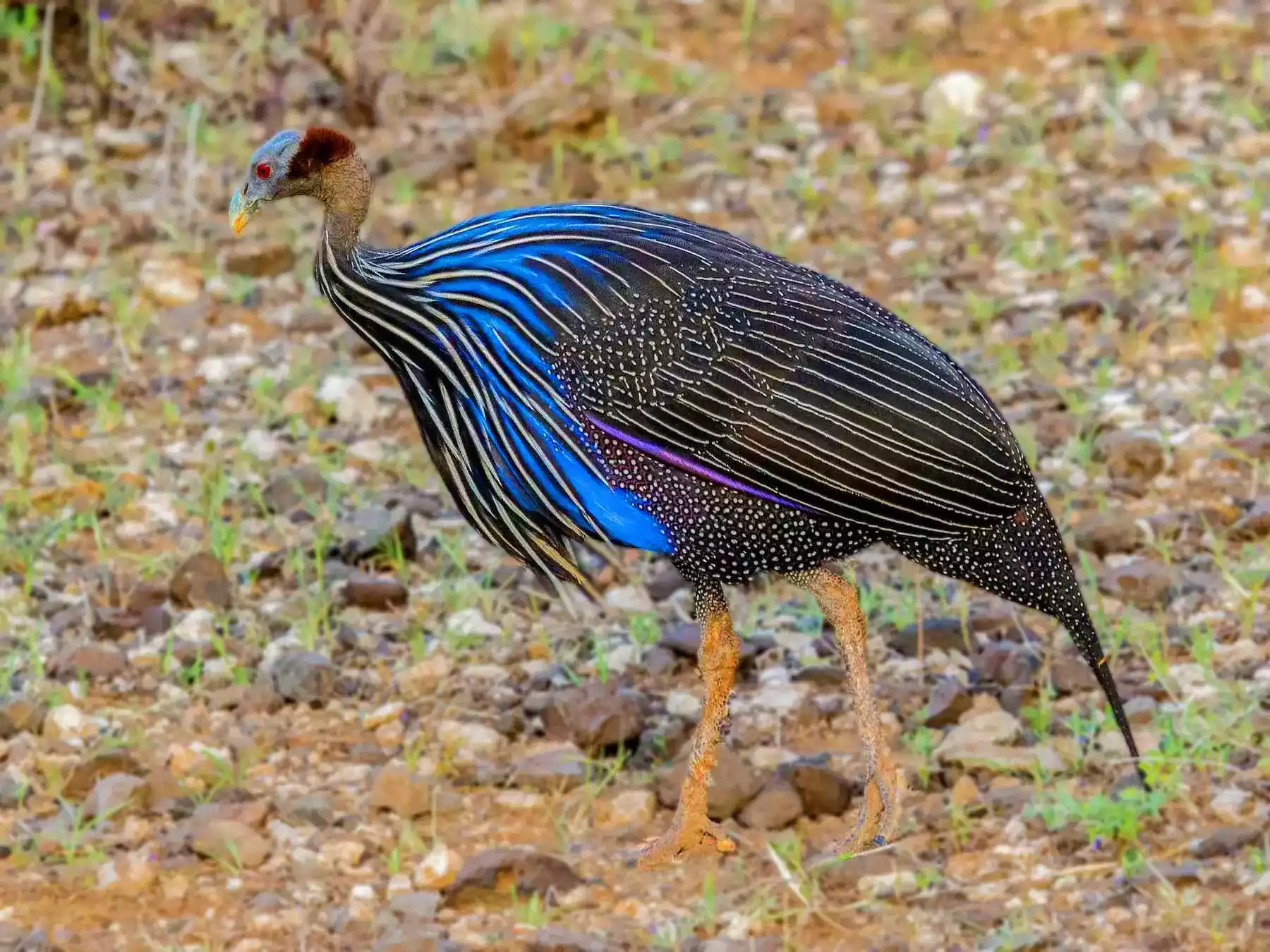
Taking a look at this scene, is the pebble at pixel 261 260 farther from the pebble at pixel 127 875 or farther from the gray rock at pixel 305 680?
the pebble at pixel 127 875

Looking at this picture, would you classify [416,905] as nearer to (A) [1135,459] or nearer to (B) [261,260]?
(A) [1135,459]

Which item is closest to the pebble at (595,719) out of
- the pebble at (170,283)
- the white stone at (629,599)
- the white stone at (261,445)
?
the white stone at (629,599)

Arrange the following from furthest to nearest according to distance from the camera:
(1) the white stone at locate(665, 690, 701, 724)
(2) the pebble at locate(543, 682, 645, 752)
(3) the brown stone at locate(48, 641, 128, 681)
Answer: (3) the brown stone at locate(48, 641, 128, 681) → (1) the white stone at locate(665, 690, 701, 724) → (2) the pebble at locate(543, 682, 645, 752)

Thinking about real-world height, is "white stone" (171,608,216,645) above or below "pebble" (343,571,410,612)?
below

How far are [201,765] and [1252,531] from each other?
2.49 metres

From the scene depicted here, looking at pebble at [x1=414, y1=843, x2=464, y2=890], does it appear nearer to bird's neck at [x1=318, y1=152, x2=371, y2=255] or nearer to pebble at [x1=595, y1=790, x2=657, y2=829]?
pebble at [x1=595, y1=790, x2=657, y2=829]

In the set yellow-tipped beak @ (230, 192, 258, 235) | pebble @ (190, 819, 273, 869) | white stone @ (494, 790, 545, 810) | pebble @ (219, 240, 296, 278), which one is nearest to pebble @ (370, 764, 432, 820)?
white stone @ (494, 790, 545, 810)

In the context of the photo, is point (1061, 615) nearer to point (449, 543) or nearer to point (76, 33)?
point (449, 543)

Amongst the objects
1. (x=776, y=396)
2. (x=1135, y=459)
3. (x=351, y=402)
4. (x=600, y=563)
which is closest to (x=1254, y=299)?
(x=1135, y=459)

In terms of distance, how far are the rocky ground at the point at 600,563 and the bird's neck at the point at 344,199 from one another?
1.23 metres

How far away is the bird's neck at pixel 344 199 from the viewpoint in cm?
361

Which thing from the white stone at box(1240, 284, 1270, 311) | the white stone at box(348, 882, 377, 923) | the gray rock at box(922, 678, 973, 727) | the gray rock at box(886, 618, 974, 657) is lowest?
the white stone at box(348, 882, 377, 923)

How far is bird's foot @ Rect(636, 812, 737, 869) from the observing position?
3779mm

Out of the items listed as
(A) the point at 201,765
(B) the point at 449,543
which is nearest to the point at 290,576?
(B) the point at 449,543
